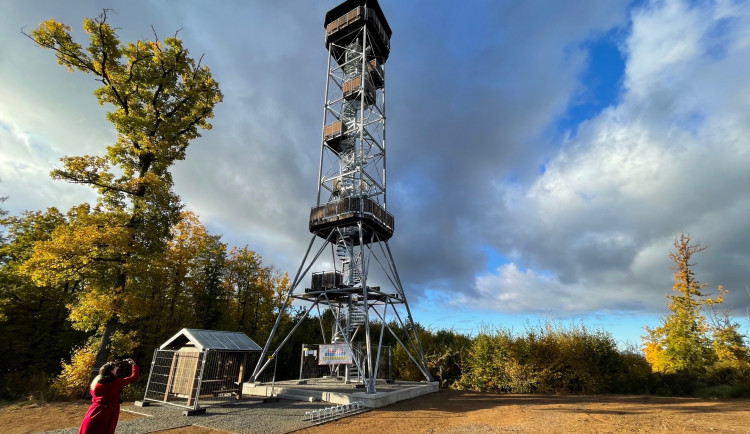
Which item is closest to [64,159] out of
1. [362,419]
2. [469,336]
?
[362,419]

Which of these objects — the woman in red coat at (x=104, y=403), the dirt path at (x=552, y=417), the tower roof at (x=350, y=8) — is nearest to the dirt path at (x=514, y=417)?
the dirt path at (x=552, y=417)

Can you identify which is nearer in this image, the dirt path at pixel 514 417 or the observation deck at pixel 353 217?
the dirt path at pixel 514 417

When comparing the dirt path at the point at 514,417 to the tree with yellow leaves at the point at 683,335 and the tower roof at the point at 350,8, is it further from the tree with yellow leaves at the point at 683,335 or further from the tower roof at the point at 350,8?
the tower roof at the point at 350,8

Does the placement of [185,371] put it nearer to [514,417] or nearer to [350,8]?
[514,417]

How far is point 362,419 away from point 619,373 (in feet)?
50.4

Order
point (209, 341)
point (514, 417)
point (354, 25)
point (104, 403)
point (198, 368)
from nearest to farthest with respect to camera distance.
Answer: point (104, 403), point (514, 417), point (198, 368), point (209, 341), point (354, 25)

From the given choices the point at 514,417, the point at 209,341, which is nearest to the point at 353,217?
the point at 209,341

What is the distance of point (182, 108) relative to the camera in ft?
55.1

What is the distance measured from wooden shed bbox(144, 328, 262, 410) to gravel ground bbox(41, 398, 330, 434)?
22.2 inches

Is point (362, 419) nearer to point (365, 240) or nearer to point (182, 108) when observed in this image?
point (365, 240)

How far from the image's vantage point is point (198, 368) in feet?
37.4

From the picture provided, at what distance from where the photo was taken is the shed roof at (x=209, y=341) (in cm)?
1197

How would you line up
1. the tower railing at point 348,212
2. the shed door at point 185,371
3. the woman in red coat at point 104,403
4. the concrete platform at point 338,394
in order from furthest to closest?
the tower railing at point 348,212, the concrete platform at point 338,394, the shed door at point 185,371, the woman in red coat at point 104,403

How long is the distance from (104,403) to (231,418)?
581 centimetres
